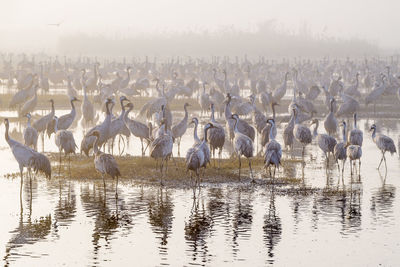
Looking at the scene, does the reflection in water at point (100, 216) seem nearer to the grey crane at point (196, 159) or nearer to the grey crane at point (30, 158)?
the grey crane at point (30, 158)

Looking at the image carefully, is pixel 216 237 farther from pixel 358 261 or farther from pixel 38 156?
pixel 38 156

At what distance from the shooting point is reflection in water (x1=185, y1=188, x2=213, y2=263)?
12.7m

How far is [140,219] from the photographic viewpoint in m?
15.1

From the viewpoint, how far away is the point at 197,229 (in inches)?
564

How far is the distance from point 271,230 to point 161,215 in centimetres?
272

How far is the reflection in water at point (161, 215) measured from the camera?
45.0 feet

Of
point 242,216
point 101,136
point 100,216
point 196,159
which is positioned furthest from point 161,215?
point 101,136

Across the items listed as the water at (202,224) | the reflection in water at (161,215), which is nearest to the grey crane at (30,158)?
the water at (202,224)

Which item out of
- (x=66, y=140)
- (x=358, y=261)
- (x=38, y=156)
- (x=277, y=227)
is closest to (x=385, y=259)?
(x=358, y=261)

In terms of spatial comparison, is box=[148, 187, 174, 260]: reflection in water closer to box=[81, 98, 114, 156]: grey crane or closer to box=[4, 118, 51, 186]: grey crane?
box=[4, 118, 51, 186]: grey crane

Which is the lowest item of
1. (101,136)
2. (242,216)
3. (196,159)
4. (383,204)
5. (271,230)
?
(271,230)

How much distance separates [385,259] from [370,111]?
30.4 meters

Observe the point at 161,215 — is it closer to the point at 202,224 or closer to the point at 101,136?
the point at 202,224

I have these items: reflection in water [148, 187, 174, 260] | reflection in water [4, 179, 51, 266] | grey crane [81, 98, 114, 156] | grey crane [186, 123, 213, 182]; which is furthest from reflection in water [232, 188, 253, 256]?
grey crane [81, 98, 114, 156]
